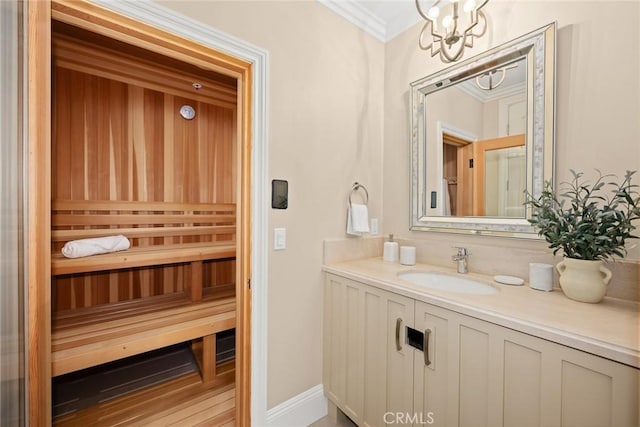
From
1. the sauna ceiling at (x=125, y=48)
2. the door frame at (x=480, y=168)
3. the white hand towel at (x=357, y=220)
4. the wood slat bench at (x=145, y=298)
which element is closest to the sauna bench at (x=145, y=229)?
the wood slat bench at (x=145, y=298)

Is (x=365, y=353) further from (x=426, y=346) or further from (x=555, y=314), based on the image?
(x=555, y=314)

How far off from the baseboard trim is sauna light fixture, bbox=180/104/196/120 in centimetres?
252

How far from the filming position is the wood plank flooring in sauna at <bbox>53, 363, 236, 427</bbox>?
1556mm

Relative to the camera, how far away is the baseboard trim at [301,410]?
146cm

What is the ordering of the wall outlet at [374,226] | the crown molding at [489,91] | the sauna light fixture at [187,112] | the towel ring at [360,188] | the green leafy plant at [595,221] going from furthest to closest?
the sauna light fixture at [187,112] < the wall outlet at [374,226] < the towel ring at [360,188] < the crown molding at [489,91] < the green leafy plant at [595,221]

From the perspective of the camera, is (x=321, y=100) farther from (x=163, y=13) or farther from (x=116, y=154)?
(x=116, y=154)

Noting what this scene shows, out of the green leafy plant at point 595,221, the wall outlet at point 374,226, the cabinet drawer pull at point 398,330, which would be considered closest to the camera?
the green leafy plant at point 595,221

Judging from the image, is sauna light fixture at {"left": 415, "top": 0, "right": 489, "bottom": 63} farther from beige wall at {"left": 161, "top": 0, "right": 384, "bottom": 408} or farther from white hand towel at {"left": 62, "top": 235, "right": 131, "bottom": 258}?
white hand towel at {"left": 62, "top": 235, "right": 131, "bottom": 258}

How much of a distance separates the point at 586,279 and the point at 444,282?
2.01 ft

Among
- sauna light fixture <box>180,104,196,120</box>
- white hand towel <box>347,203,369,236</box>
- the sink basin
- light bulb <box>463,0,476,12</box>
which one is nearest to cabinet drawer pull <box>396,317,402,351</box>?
the sink basin

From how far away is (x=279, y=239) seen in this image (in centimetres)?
147

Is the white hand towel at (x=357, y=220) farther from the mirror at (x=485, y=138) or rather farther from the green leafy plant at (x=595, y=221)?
the green leafy plant at (x=595, y=221)

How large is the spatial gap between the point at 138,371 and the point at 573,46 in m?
3.21

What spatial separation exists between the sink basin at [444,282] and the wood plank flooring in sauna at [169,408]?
4.45 feet
